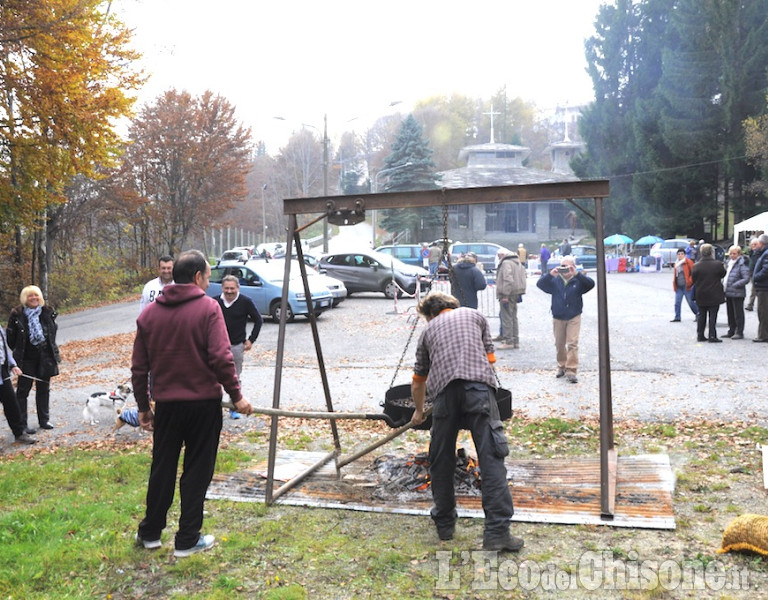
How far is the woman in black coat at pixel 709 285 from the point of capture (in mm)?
13234

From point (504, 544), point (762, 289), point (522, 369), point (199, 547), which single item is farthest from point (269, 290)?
point (504, 544)

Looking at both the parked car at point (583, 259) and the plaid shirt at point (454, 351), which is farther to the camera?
the parked car at point (583, 259)

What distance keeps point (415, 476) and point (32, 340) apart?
5062 mm

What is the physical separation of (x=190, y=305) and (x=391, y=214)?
4977 cm

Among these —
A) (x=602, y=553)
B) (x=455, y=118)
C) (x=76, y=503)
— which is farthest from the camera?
(x=455, y=118)

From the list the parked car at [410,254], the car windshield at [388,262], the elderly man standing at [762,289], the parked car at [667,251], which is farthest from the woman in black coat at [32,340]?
the parked car at [667,251]

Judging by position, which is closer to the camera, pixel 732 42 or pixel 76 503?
pixel 76 503

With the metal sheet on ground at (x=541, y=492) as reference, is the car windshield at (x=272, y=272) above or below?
above

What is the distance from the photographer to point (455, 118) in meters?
91.0

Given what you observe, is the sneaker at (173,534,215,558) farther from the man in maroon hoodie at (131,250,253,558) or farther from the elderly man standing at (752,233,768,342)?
the elderly man standing at (752,233,768,342)

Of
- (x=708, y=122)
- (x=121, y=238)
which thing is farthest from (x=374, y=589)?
(x=708, y=122)

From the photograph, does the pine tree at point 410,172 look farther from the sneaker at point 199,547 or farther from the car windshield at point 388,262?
the sneaker at point 199,547

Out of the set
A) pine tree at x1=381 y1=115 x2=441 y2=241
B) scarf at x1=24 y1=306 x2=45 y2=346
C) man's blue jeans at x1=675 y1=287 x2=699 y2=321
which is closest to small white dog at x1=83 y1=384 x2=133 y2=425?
scarf at x1=24 y1=306 x2=45 y2=346

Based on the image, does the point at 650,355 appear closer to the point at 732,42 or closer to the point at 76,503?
the point at 76,503
